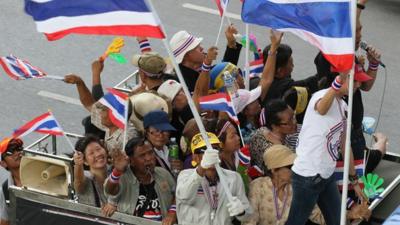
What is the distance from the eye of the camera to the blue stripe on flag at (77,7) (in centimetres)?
717

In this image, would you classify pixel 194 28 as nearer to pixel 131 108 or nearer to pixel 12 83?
pixel 12 83

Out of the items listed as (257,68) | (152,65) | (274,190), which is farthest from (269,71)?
(274,190)

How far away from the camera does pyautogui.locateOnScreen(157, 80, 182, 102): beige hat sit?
9133 mm

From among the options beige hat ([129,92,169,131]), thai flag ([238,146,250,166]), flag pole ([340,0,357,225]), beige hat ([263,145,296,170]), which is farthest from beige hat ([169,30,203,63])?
flag pole ([340,0,357,225])

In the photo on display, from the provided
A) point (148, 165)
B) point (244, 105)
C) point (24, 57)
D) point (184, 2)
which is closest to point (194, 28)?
point (184, 2)

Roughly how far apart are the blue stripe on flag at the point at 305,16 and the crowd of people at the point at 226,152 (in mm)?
498

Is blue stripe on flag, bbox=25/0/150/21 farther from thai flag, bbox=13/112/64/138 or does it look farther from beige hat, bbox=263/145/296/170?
beige hat, bbox=263/145/296/170

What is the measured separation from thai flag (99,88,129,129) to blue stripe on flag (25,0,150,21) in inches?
48.8

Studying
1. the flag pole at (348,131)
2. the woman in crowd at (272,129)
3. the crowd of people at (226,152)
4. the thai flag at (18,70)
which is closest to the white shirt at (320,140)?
the crowd of people at (226,152)

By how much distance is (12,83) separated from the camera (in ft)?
43.3

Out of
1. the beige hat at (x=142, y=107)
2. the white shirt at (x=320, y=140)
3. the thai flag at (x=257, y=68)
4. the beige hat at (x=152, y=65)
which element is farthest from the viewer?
the thai flag at (x=257, y=68)

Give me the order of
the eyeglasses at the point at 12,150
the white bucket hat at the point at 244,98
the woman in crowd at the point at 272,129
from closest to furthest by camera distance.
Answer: the woman in crowd at the point at 272,129, the eyeglasses at the point at 12,150, the white bucket hat at the point at 244,98

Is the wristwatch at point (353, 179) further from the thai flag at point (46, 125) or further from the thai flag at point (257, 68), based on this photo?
the thai flag at point (257, 68)

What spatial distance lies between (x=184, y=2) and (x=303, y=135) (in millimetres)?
8221
